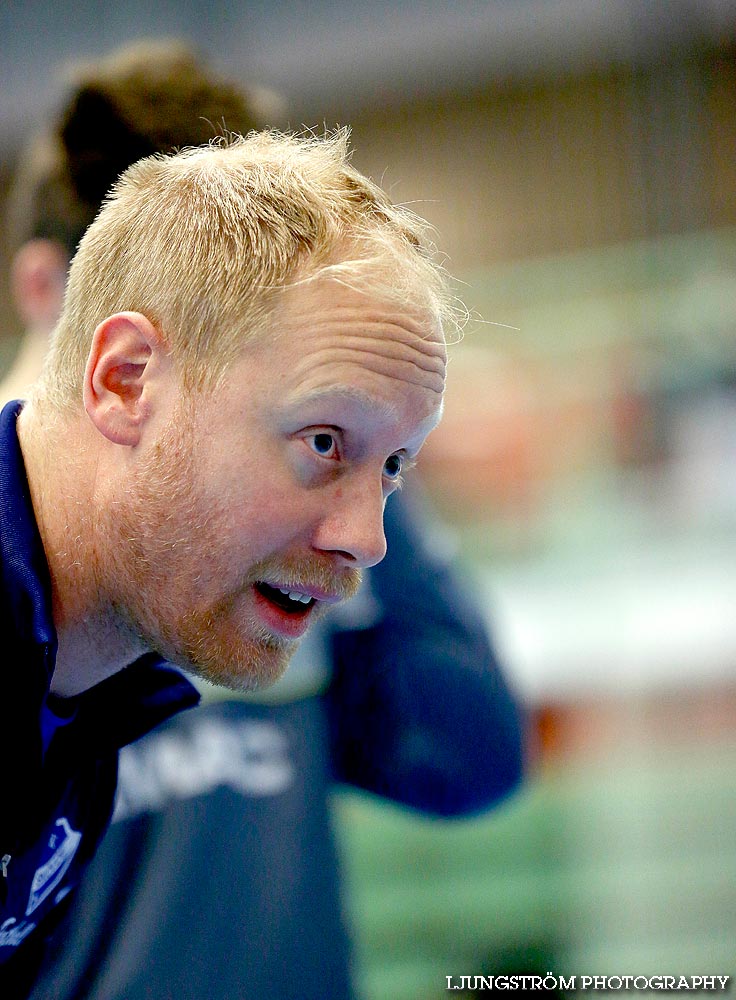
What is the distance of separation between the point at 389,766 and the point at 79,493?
827mm

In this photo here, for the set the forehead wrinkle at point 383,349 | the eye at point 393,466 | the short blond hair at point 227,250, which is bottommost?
the eye at point 393,466

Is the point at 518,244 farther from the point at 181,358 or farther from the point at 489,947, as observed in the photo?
the point at 181,358

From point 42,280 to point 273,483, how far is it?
84 centimetres

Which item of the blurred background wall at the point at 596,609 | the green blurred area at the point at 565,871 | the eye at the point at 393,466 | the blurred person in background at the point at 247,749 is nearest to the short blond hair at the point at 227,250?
the eye at the point at 393,466

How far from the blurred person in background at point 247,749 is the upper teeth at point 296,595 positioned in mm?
646

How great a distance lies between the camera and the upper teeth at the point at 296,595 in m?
0.96

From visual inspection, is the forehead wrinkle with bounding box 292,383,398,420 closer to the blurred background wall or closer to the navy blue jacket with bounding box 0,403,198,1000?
the navy blue jacket with bounding box 0,403,198,1000

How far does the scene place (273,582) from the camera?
37.3 inches

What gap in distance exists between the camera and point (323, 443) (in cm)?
92

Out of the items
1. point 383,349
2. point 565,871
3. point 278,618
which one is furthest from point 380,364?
point 565,871

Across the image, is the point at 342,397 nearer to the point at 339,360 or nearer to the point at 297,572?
the point at 339,360

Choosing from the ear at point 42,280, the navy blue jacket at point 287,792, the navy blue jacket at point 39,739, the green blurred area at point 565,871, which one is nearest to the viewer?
the navy blue jacket at point 39,739

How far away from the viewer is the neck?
969 millimetres

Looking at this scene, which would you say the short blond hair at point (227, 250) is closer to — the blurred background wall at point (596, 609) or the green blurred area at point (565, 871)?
the blurred background wall at point (596, 609)
